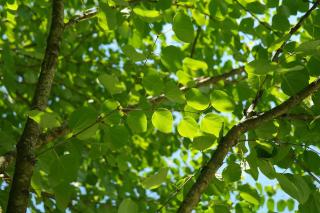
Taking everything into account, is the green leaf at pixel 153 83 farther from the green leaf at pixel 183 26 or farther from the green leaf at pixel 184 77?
the green leaf at pixel 183 26

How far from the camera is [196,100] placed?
1.30 metres

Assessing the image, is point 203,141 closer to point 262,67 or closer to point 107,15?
point 262,67

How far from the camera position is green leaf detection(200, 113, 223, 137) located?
4.39ft

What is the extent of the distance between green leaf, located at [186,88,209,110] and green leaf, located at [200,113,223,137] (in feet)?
0.17

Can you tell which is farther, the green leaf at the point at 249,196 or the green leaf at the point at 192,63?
the green leaf at the point at 249,196

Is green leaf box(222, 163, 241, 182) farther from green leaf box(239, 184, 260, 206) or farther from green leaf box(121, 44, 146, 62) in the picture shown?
green leaf box(121, 44, 146, 62)

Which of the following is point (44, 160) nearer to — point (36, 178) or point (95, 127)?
point (36, 178)

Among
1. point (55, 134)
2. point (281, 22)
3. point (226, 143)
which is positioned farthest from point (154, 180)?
point (55, 134)

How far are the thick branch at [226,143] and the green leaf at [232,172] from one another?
111mm

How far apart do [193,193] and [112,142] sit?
328mm

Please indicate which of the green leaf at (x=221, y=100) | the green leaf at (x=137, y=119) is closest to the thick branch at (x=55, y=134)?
the green leaf at (x=137, y=119)

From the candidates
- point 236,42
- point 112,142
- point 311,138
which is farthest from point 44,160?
point 236,42

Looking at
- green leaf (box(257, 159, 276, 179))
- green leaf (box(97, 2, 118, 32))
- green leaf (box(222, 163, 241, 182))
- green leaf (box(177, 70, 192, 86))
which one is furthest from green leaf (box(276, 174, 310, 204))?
green leaf (box(97, 2, 118, 32))

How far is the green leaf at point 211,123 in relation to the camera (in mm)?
1339
